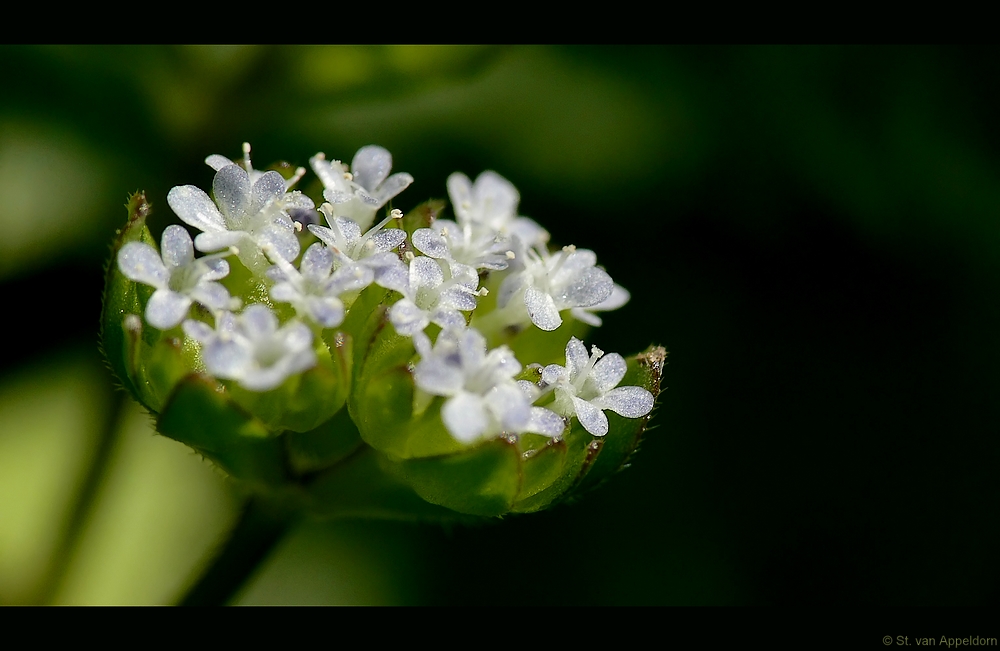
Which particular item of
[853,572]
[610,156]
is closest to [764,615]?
[853,572]

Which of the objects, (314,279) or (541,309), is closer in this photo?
(314,279)

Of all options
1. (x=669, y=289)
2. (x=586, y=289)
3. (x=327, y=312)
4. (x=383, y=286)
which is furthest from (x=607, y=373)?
(x=669, y=289)

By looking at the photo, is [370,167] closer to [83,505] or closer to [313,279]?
[313,279]

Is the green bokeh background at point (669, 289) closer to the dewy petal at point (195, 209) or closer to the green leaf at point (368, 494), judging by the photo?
the green leaf at point (368, 494)

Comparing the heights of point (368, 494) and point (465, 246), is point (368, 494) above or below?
below

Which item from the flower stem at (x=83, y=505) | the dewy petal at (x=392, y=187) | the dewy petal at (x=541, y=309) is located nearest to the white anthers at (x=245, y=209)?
the dewy petal at (x=392, y=187)

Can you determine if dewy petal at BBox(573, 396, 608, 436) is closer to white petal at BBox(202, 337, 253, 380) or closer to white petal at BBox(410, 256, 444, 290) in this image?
white petal at BBox(410, 256, 444, 290)

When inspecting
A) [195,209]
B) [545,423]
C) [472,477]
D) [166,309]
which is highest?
[195,209]
